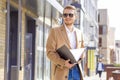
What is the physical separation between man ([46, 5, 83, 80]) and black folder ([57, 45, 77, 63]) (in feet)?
0.15

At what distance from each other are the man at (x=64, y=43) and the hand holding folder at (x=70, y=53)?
50 millimetres

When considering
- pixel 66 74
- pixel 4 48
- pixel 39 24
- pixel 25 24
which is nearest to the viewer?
pixel 66 74

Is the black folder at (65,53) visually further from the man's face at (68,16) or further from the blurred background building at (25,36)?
the blurred background building at (25,36)

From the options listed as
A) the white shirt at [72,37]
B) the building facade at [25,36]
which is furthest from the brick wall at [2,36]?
the white shirt at [72,37]

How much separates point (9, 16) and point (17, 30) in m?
0.62

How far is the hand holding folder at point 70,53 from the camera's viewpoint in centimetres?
471

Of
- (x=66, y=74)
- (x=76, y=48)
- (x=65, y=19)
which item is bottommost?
(x=66, y=74)

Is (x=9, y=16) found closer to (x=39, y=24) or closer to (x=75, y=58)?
(x=39, y=24)

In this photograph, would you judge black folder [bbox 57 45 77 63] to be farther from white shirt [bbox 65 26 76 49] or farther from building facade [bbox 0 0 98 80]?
building facade [bbox 0 0 98 80]

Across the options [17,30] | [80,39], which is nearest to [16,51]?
[17,30]

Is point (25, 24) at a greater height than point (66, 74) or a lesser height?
greater

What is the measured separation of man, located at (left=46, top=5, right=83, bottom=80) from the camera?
188 inches

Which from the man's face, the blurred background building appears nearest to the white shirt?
the man's face

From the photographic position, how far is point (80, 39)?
5.02 metres
